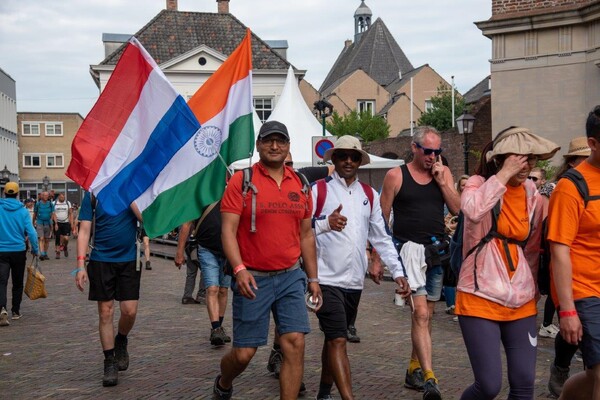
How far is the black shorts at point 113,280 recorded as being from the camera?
7.29 metres

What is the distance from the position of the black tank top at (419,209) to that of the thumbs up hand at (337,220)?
931 millimetres

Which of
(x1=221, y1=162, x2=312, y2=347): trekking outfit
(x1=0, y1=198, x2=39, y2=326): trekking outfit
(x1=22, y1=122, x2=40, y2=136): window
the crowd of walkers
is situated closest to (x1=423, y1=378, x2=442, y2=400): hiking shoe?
the crowd of walkers

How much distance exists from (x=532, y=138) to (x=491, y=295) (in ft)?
2.87

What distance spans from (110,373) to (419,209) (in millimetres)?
2822

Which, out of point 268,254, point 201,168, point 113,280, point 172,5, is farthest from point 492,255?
point 172,5

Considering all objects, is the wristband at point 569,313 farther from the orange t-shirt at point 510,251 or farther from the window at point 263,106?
the window at point 263,106

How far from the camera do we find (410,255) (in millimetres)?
6625

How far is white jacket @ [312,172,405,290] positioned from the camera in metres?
6.10

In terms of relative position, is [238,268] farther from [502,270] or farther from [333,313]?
[502,270]

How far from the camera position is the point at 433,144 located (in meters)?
6.56

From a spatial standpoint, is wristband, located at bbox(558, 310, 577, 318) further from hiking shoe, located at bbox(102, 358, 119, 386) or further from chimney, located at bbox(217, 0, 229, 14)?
chimney, located at bbox(217, 0, 229, 14)

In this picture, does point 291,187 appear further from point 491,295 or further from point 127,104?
point 127,104

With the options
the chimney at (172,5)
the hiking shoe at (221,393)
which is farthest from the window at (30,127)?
the hiking shoe at (221,393)

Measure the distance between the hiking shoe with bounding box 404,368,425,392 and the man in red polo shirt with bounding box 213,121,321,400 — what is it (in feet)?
4.89
